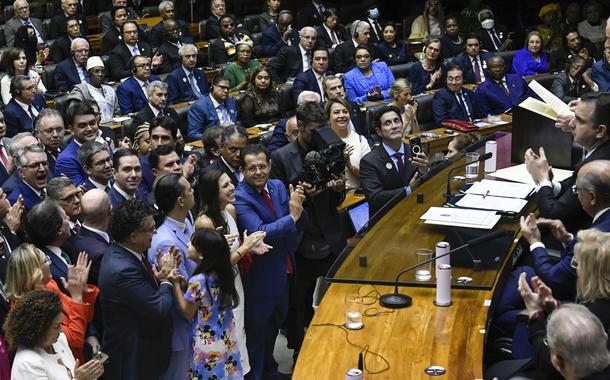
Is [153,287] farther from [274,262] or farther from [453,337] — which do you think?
[453,337]

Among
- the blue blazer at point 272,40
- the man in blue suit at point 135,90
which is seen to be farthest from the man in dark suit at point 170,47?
the man in blue suit at point 135,90

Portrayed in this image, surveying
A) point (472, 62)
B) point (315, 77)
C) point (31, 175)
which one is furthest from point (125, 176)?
point (472, 62)

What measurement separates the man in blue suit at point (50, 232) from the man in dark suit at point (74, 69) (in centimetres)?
524

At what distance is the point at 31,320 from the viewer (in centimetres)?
372

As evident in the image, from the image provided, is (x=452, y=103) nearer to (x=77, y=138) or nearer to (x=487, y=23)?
(x=487, y=23)

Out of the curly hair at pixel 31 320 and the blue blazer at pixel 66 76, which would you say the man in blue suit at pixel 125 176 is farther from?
the blue blazer at pixel 66 76

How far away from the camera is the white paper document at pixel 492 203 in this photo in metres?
5.22

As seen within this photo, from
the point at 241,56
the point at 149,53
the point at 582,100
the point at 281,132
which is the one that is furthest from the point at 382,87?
the point at 582,100

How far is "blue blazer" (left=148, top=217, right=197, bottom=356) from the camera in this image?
15.2ft

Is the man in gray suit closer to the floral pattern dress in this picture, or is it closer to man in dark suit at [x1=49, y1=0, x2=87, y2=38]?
man in dark suit at [x1=49, y1=0, x2=87, y2=38]

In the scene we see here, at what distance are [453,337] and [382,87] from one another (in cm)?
647

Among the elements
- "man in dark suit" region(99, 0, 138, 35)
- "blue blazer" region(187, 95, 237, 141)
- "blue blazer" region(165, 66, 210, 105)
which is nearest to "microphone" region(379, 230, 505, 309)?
"blue blazer" region(187, 95, 237, 141)

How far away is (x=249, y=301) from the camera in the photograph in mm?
5230

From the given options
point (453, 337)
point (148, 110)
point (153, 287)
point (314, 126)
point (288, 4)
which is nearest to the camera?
point (453, 337)
